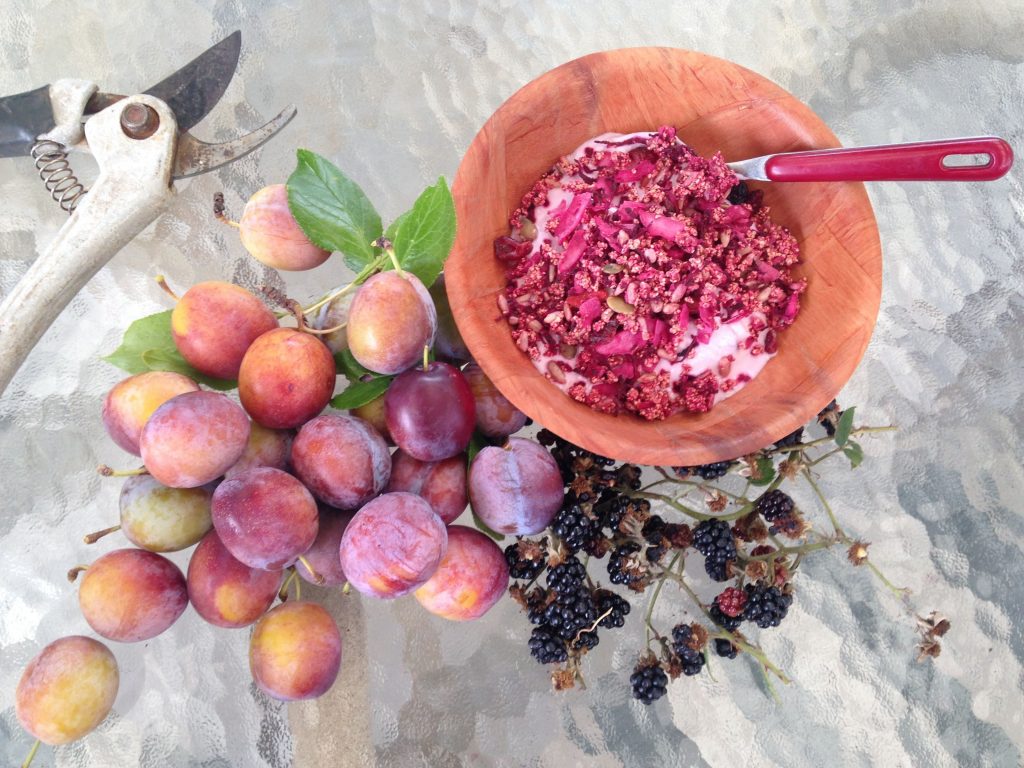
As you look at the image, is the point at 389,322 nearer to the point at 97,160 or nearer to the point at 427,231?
the point at 427,231

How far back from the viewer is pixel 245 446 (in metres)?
0.62

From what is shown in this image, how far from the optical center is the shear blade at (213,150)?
0.76 meters

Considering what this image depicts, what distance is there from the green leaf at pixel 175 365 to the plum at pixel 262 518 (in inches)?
4.8

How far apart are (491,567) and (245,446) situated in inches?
9.2

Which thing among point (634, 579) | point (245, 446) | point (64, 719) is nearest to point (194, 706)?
point (64, 719)

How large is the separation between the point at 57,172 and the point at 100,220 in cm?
9

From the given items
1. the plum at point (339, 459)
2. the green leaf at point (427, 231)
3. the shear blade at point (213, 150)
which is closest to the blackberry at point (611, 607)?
the plum at point (339, 459)

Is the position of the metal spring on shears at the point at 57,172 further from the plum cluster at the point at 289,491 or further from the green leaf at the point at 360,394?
the green leaf at the point at 360,394

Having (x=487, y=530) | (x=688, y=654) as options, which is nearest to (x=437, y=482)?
(x=487, y=530)

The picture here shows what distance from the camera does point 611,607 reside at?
2.28ft

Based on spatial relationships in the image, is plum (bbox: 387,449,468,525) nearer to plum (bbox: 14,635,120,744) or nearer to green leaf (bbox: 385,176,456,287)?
green leaf (bbox: 385,176,456,287)

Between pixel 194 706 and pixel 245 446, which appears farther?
pixel 194 706

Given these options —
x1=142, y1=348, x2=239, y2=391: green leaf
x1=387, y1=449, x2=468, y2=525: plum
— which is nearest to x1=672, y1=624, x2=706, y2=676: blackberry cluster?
x1=387, y1=449, x2=468, y2=525: plum

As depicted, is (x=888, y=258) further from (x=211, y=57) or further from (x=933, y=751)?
(x=211, y=57)
